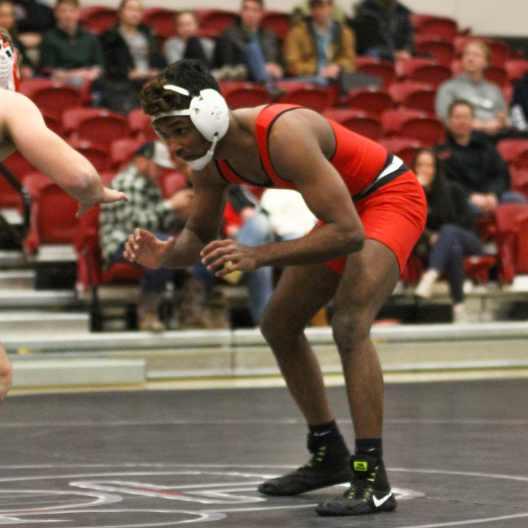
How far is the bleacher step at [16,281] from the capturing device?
1138 centimetres

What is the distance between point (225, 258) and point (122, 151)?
271 inches

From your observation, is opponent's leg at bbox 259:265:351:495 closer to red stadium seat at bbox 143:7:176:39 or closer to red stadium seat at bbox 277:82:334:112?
red stadium seat at bbox 277:82:334:112

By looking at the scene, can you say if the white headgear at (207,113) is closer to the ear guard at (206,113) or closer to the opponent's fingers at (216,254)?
the ear guard at (206,113)

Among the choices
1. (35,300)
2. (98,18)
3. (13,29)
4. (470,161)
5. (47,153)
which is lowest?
(35,300)

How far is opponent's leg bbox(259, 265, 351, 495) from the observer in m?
5.89

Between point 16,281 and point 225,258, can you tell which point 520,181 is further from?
point 225,258

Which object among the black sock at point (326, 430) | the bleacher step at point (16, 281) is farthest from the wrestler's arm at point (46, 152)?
the bleacher step at point (16, 281)

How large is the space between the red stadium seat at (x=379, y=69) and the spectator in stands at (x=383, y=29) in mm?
584

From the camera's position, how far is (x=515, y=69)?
16688 mm

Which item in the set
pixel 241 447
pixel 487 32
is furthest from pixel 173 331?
pixel 487 32

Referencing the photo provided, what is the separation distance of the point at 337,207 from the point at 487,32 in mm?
13588

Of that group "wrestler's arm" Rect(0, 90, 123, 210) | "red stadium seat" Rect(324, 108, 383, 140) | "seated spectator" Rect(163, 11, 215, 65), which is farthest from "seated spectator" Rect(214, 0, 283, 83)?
"wrestler's arm" Rect(0, 90, 123, 210)

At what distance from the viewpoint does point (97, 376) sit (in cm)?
1022

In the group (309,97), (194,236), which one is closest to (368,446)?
(194,236)
